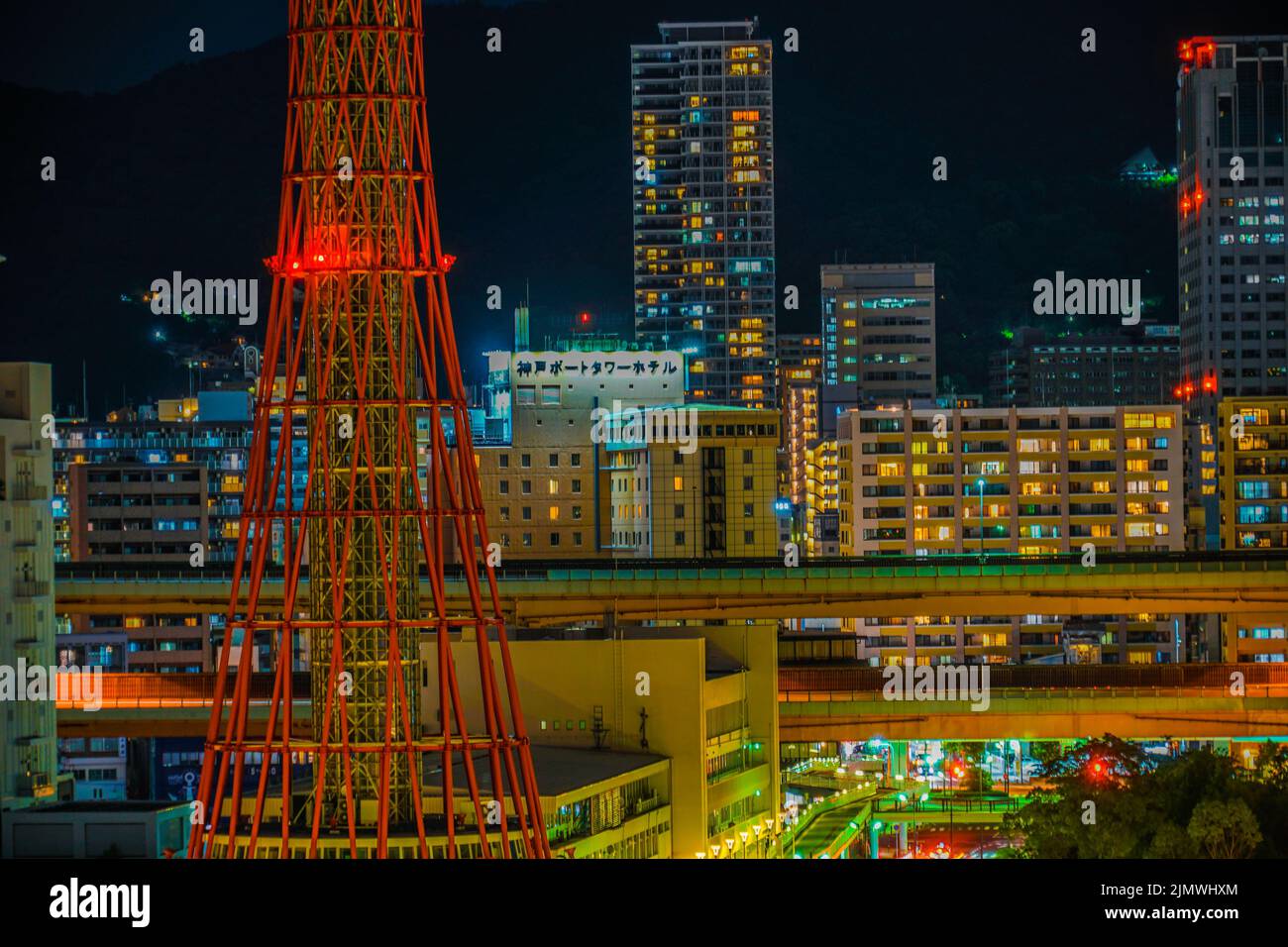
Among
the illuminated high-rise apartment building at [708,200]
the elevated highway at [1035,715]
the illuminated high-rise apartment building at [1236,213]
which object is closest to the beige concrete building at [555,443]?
the elevated highway at [1035,715]

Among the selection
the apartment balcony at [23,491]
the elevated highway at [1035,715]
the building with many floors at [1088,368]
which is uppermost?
the building with many floors at [1088,368]

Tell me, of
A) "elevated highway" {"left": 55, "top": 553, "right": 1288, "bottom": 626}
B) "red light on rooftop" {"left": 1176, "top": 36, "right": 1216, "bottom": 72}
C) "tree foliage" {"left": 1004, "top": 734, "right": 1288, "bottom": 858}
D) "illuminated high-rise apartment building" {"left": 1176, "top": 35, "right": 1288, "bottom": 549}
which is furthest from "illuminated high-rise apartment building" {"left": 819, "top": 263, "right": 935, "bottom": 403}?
"tree foliage" {"left": 1004, "top": 734, "right": 1288, "bottom": 858}

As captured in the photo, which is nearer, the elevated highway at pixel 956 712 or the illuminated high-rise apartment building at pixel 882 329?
the elevated highway at pixel 956 712

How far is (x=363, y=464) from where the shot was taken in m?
17.0

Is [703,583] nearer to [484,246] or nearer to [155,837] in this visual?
[155,837]

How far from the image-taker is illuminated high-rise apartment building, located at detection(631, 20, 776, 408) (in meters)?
101

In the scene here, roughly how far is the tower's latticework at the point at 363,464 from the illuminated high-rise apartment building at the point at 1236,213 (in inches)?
2791

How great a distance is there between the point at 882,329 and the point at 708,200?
16006 mm

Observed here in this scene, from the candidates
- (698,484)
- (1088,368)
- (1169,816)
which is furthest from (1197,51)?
(1169,816)

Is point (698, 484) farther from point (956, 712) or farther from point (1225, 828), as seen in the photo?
point (1225, 828)

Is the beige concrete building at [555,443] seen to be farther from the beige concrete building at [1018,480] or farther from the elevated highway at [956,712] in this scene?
the elevated highway at [956,712]

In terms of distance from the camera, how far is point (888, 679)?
93.3ft

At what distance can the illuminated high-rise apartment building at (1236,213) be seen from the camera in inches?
3302
